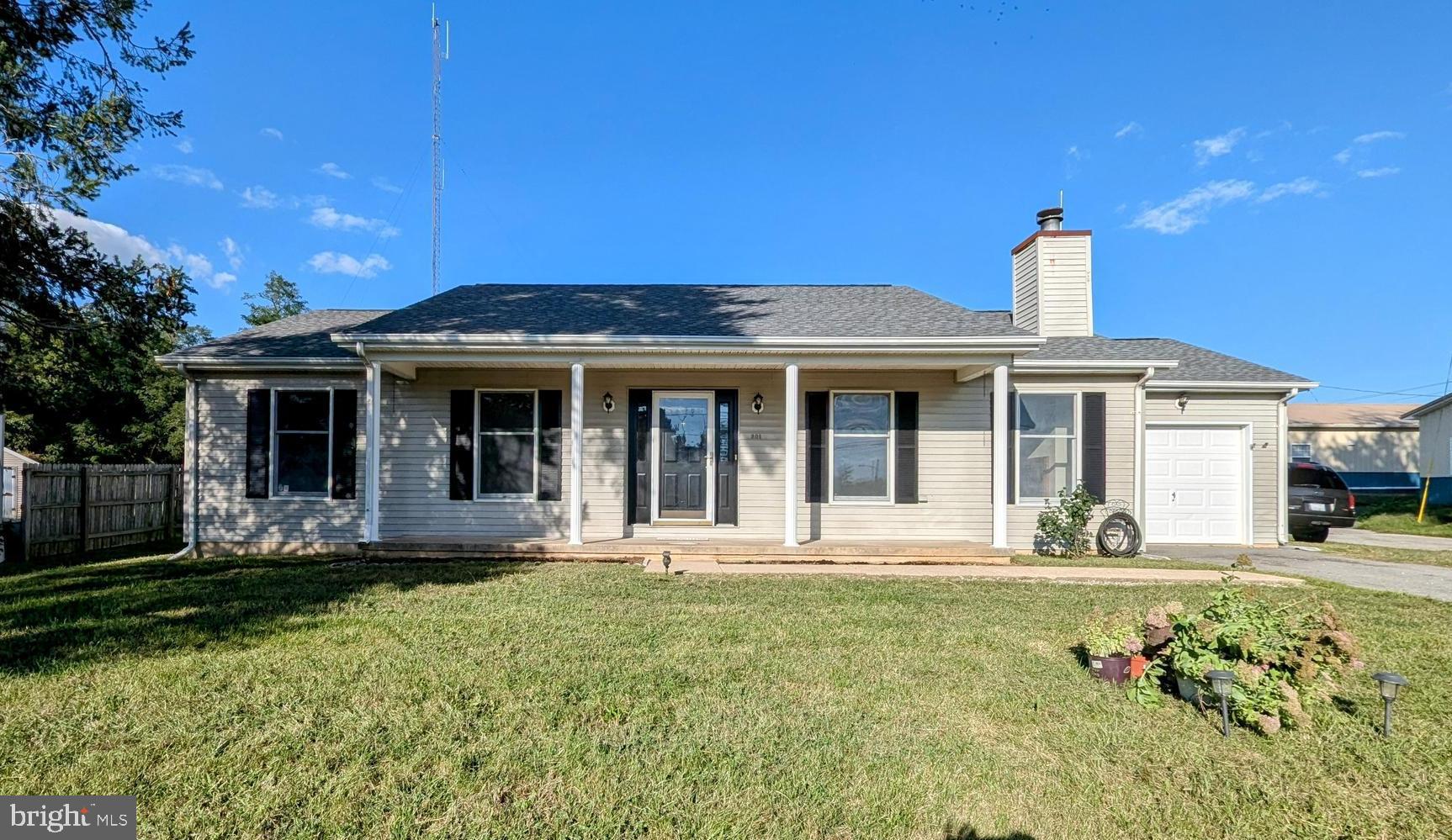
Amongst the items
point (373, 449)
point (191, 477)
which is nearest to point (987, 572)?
point (373, 449)

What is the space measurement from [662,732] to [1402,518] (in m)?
21.5

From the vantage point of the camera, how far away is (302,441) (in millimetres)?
8555

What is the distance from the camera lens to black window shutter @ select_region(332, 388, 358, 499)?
8477mm

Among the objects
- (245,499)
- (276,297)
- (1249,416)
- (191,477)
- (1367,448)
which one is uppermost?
(276,297)

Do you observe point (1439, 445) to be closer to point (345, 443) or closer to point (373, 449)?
point (373, 449)

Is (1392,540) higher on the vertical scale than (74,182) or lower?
lower

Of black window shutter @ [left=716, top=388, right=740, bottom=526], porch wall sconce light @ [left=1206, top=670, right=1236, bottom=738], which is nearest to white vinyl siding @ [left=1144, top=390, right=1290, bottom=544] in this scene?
black window shutter @ [left=716, top=388, right=740, bottom=526]

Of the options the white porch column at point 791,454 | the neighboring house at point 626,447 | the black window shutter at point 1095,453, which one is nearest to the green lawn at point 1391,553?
the neighboring house at point 626,447

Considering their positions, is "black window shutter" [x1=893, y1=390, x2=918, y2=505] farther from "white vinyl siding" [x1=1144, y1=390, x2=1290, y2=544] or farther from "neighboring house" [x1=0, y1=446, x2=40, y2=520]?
"neighboring house" [x1=0, y1=446, x2=40, y2=520]

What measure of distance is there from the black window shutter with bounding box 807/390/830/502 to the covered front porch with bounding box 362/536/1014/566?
994 mm

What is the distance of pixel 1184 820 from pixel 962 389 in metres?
6.82

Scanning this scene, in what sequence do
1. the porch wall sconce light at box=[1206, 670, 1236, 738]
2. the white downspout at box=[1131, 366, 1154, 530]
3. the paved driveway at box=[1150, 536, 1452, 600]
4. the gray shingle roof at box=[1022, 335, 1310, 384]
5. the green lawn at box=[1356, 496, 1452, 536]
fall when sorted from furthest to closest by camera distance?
the green lawn at box=[1356, 496, 1452, 536] < the gray shingle roof at box=[1022, 335, 1310, 384] < the white downspout at box=[1131, 366, 1154, 530] < the paved driveway at box=[1150, 536, 1452, 600] < the porch wall sconce light at box=[1206, 670, 1236, 738]

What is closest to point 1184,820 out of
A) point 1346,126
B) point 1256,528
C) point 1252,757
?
point 1252,757

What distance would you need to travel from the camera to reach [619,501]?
27.8 ft
